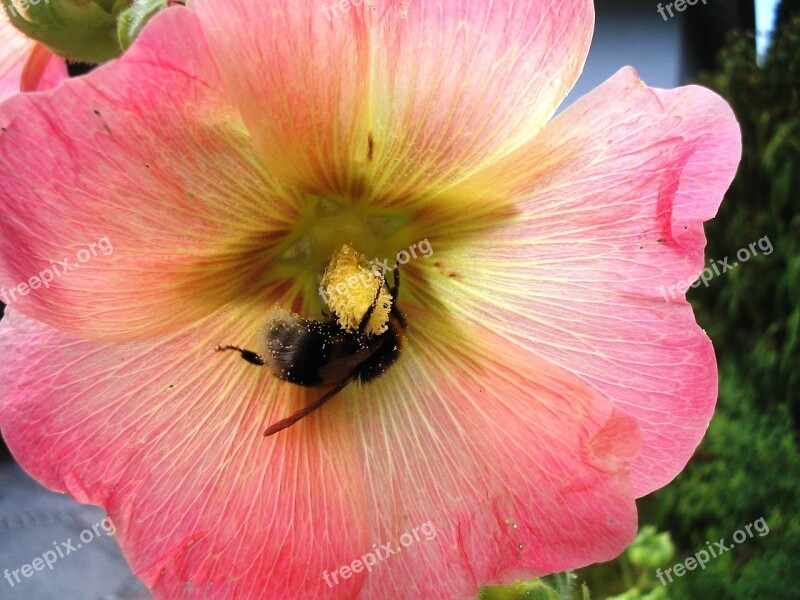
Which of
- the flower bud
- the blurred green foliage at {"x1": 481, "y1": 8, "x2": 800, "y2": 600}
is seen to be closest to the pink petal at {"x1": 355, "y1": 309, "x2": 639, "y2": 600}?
the flower bud

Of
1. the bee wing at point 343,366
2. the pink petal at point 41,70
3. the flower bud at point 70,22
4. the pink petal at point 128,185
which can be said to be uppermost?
the flower bud at point 70,22

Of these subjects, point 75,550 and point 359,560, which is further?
point 75,550

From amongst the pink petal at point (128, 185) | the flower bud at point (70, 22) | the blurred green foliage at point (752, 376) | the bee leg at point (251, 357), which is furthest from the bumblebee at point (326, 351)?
the blurred green foliage at point (752, 376)

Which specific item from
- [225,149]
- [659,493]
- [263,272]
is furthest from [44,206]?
[659,493]

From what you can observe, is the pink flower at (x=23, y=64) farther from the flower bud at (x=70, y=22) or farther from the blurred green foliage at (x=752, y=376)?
the blurred green foliage at (x=752, y=376)

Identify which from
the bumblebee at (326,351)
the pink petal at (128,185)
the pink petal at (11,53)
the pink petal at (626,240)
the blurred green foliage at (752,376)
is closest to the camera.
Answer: the pink petal at (128,185)

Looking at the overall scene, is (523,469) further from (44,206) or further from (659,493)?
(659,493)

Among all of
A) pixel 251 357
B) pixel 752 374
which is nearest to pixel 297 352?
pixel 251 357

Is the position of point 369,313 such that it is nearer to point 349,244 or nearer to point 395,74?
point 349,244
